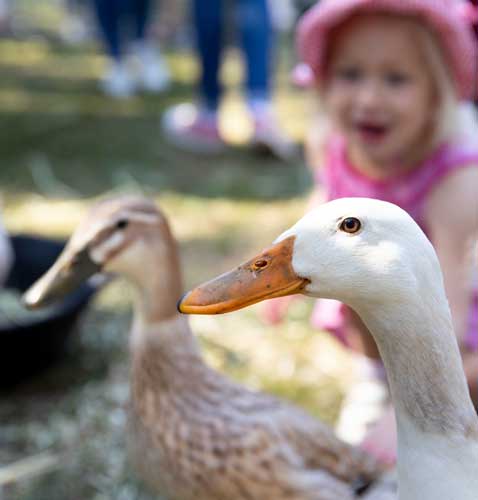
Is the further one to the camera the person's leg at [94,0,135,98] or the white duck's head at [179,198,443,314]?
the person's leg at [94,0,135,98]

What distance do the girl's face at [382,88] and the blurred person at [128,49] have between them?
3.49m

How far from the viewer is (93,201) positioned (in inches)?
127

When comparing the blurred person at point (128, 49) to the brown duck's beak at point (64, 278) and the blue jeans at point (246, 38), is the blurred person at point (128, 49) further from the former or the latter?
the brown duck's beak at point (64, 278)

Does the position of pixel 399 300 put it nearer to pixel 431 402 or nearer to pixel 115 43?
pixel 431 402

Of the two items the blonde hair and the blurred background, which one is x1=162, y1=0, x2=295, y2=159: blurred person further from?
the blonde hair

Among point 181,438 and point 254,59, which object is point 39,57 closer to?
point 254,59

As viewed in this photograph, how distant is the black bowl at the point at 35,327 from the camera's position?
1.85m

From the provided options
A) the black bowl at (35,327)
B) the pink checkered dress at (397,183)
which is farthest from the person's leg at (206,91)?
the pink checkered dress at (397,183)

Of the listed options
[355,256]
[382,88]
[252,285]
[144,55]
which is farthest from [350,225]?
[144,55]

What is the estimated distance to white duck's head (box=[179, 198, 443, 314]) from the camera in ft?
2.53

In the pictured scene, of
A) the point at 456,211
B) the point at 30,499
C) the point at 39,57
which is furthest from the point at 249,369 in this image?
the point at 39,57

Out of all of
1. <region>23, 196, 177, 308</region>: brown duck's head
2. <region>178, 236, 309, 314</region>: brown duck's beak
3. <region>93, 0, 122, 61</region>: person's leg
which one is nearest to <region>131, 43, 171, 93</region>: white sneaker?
<region>93, 0, 122, 61</region>: person's leg

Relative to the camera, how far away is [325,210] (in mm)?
794

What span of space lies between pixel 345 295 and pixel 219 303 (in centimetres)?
15
